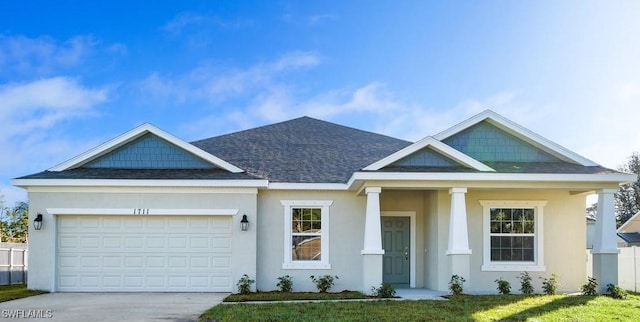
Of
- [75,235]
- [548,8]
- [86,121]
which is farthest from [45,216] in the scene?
[548,8]

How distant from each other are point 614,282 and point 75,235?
45.0 ft

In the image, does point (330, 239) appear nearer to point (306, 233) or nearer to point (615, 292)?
point (306, 233)

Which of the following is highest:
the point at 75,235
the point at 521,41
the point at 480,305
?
the point at 521,41

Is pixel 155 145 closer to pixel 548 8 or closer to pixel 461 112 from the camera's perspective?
pixel 461 112

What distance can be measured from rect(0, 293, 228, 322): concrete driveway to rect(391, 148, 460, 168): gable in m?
5.64

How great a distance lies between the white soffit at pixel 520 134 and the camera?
14.6 meters

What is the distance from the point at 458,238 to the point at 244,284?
18.0 ft

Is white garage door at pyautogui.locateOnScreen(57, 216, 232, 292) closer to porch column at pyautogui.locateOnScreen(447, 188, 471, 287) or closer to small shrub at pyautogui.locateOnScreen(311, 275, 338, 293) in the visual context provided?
small shrub at pyautogui.locateOnScreen(311, 275, 338, 293)

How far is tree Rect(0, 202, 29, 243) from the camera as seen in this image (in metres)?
34.3

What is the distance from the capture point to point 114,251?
14.3m

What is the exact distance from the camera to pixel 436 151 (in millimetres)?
13875

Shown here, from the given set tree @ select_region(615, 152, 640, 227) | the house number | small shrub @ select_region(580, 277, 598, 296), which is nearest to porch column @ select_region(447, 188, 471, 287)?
small shrub @ select_region(580, 277, 598, 296)

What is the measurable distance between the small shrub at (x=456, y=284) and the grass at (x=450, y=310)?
611mm

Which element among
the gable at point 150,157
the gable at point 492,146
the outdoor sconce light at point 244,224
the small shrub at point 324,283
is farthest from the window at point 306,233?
the gable at point 492,146
